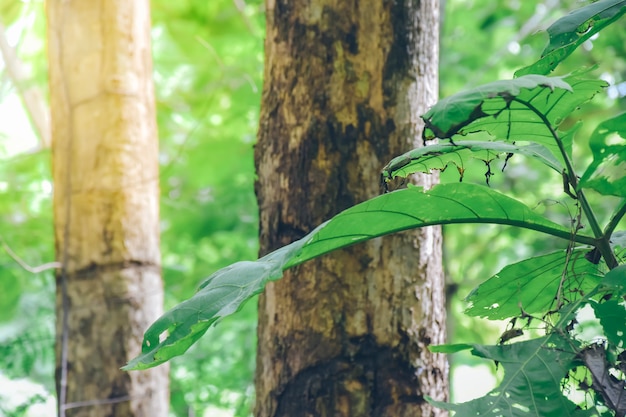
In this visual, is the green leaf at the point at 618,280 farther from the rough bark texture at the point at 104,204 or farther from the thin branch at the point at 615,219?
the rough bark texture at the point at 104,204

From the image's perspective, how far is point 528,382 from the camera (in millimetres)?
727

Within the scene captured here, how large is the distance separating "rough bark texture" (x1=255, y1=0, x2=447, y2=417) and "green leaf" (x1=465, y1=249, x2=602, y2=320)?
0.24 m

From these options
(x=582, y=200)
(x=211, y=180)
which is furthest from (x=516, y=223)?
(x=211, y=180)

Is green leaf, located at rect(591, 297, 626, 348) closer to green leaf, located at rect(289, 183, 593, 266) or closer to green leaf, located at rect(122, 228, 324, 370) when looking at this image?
green leaf, located at rect(289, 183, 593, 266)

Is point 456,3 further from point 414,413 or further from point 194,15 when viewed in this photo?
point 414,413

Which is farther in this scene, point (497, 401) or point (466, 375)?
point (466, 375)

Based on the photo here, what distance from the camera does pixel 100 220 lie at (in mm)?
2289

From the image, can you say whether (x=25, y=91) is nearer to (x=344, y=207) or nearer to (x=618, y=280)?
(x=344, y=207)

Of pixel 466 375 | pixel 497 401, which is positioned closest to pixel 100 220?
pixel 497 401

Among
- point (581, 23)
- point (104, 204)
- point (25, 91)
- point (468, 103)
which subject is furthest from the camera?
point (25, 91)

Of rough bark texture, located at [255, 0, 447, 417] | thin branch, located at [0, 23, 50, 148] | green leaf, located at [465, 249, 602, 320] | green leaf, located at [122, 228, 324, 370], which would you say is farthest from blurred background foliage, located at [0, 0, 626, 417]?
green leaf, located at [122, 228, 324, 370]

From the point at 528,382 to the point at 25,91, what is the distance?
3433 millimetres

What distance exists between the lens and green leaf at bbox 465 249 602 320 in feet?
2.96

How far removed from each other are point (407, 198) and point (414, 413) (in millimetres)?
521
